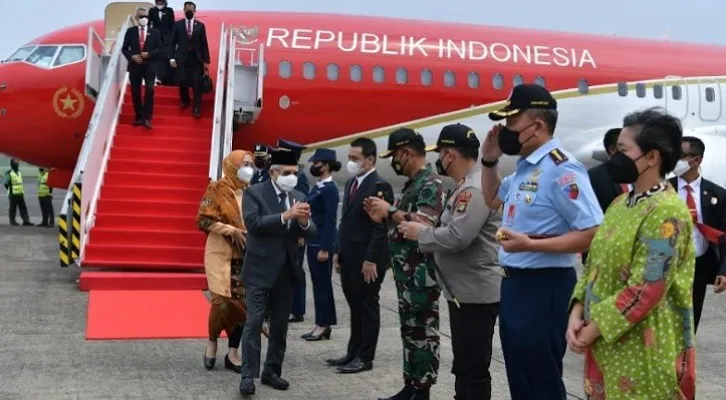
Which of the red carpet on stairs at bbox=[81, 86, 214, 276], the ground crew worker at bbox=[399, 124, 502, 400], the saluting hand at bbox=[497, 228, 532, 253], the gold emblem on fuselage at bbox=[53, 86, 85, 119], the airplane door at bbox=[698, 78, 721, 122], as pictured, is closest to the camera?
the saluting hand at bbox=[497, 228, 532, 253]

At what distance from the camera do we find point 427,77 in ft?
53.4

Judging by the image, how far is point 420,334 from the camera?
6.23 metres

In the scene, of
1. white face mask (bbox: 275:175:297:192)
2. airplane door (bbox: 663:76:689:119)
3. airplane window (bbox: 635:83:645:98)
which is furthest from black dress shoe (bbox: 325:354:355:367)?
airplane door (bbox: 663:76:689:119)

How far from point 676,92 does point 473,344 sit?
14099 mm

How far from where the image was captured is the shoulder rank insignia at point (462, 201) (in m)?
5.36

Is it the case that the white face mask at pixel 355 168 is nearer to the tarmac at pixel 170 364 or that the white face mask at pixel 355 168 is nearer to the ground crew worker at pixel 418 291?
the ground crew worker at pixel 418 291

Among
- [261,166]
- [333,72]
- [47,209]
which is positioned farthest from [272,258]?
[47,209]

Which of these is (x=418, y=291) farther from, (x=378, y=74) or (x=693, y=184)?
(x=378, y=74)

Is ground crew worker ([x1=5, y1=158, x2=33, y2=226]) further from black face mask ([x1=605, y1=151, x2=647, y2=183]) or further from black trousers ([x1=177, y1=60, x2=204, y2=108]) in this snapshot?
black face mask ([x1=605, y1=151, x2=647, y2=183])

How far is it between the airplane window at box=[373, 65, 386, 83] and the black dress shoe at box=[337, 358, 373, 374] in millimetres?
9070

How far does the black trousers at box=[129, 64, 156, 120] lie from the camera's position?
13688 millimetres

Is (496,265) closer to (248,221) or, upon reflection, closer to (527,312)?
(527,312)

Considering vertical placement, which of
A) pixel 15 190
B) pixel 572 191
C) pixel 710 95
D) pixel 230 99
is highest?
pixel 572 191

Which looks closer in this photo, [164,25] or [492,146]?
[492,146]
